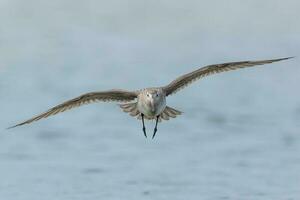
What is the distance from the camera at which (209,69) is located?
18.4 meters

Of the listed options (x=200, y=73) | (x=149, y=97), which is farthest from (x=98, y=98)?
(x=200, y=73)

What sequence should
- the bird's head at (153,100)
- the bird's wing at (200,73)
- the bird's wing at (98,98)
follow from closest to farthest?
the bird's head at (153,100) → the bird's wing at (98,98) → the bird's wing at (200,73)

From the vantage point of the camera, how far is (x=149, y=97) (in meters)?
18.0

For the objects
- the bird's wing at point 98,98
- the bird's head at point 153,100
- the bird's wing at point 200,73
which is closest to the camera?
the bird's head at point 153,100

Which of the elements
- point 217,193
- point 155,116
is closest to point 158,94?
point 155,116

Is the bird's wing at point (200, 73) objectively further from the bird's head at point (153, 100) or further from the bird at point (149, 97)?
the bird's head at point (153, 100)

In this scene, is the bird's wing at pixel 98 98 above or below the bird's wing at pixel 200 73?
below

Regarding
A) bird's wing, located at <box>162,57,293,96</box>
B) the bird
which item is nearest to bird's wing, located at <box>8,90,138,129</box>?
the bird

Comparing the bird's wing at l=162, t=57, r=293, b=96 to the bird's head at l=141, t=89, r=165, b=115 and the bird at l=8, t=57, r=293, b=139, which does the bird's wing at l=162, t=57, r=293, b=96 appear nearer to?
the bird at l=8, t=57, r=293, b=139

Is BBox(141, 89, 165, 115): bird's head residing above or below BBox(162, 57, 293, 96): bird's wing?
below

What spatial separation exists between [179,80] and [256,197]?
5.06 meters

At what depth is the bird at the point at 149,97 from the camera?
59.2ft

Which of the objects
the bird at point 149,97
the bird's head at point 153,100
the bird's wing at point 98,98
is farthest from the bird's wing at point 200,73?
the bird's wing at point 98,98

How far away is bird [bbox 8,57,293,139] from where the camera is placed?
59.2ft
